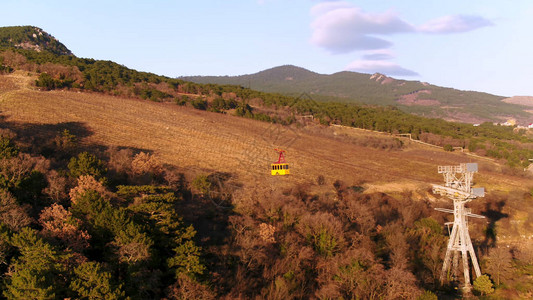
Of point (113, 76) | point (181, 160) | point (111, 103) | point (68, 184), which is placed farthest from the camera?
point (113, 76)

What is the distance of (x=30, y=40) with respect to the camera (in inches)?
4815

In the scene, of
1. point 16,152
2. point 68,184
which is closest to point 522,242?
point 68,184

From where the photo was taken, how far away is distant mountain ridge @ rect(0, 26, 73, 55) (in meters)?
117

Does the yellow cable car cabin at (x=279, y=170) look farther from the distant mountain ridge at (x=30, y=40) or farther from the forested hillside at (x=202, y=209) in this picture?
the distant mountain ridge at (x=30, y=40)

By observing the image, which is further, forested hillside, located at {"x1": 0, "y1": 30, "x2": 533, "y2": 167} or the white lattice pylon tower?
forested hillside, located at {"x1": 0, "y1": 30, "x2": 533, "y2": 167}

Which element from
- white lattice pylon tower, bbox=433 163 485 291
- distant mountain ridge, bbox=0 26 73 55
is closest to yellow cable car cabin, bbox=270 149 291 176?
white lattice pylon tower, bbox=433 163 485 291

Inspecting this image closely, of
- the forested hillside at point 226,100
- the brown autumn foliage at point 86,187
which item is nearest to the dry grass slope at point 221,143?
the forested hillside at point 226,100

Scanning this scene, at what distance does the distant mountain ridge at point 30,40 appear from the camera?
116562mm

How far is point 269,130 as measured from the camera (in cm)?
Answer: 7156

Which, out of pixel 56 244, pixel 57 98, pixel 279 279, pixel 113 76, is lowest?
pixel 279 279

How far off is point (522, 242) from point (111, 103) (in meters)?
67.7

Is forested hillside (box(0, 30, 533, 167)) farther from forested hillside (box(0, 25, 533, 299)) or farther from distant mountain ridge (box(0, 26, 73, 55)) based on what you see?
distant mountain ridge (box(0, 26, 73, 55))

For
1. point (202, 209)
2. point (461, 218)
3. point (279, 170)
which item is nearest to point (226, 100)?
point (279, 170)

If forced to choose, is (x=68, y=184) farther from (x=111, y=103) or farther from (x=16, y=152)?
(x=111, y=103)
